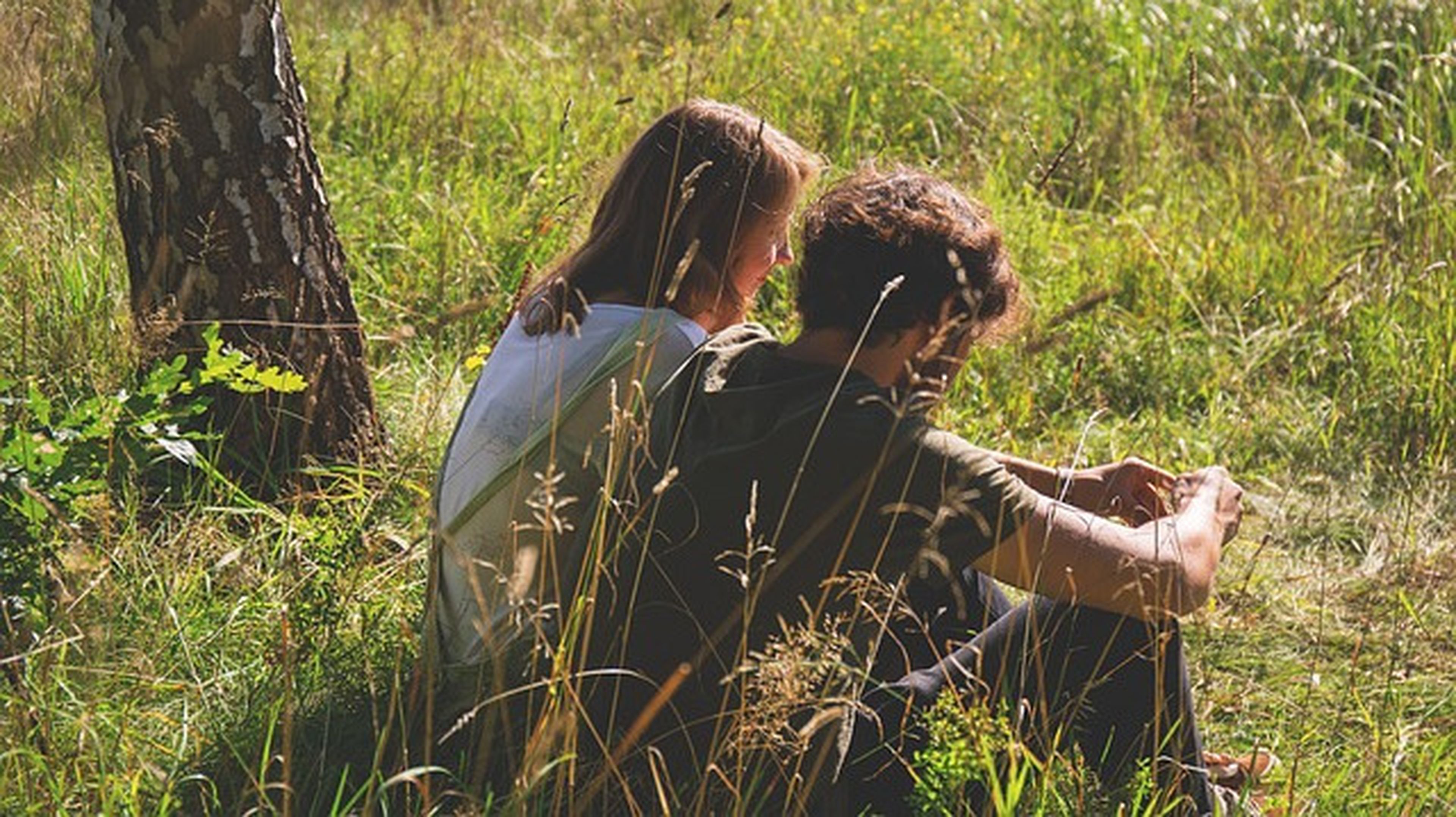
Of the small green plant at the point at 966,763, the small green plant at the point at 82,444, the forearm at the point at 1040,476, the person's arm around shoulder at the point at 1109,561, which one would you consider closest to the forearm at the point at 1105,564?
the person's arm around shoulder at the point at 1109,561

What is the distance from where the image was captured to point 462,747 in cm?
290

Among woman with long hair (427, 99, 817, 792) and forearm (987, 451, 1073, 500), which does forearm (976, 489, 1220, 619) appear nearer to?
forearm (987, 451, 1073, 500)

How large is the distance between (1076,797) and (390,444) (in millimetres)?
1754

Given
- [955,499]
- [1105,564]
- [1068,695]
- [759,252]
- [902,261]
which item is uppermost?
[902,261]

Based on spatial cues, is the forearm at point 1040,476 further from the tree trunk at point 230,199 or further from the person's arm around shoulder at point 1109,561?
the tree trunk at point 230,199

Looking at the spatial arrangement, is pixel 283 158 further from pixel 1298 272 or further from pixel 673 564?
pixel 1298 272

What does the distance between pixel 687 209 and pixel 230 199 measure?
1190 millimetres

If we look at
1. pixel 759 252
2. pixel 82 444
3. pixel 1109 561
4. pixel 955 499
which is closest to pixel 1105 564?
pixel 1109 561

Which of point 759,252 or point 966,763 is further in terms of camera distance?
point 759,252

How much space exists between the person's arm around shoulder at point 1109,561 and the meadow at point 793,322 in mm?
232

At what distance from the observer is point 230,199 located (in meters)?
3.77

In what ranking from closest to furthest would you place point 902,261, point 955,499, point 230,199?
point 955,499 < point 902,261 < point 230,199

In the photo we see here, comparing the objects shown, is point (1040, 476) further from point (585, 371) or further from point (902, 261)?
point (585, 371)

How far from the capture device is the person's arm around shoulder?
2629 millimetres
